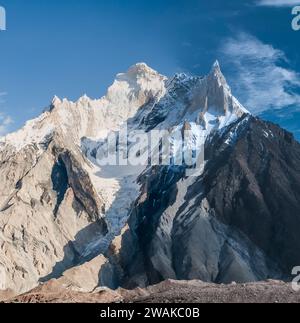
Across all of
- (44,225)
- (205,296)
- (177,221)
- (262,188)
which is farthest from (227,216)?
(205,296)

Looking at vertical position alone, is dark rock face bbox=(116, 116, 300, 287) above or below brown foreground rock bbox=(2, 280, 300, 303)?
above

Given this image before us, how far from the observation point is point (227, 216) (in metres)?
151

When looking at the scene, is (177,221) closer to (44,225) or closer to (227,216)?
(227,216)

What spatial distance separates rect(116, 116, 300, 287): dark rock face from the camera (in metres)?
137

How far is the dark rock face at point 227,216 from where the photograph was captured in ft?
448

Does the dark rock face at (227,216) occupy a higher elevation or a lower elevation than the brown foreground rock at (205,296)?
higher

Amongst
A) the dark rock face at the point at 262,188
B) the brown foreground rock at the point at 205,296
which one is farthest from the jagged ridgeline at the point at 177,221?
the brown foreground rock at the point at 205,296

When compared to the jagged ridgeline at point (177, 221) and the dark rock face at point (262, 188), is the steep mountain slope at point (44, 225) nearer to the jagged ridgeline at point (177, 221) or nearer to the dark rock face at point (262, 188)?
the jagged ridgeline at point (177, 221)

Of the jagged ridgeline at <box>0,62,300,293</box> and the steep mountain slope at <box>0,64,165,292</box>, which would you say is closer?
the jagged ridgeline at <box>0,62,300,293</box>

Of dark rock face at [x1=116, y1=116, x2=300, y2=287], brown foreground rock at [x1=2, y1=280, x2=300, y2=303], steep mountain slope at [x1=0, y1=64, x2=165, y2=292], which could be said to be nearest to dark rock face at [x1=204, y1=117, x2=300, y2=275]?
dark rock face at [x1=116, y1=116, x2=300, y2=287]

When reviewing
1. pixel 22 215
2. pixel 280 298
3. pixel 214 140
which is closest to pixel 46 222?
pixel 22 215

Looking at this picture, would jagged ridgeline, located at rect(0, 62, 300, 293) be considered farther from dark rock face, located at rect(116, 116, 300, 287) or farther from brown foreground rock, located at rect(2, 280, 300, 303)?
brown foreground rock, located at rect(2, 280, 300, 303)

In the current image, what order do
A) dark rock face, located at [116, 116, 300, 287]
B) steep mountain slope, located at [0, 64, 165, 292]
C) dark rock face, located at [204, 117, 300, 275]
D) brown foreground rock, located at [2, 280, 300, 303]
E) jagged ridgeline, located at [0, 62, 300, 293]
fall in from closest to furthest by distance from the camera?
1. brown foreground rock, located at [2, 280, 300, 303]
2. dark rock face, located at [116, 116, 300, 287]
3. jagged ridgeline, located at [0, 62, 300, 293]
4. dark rock face, located at [204, 117, 300, 275]
5. steep mountain slope, located at [0, 64, 165, 292]
